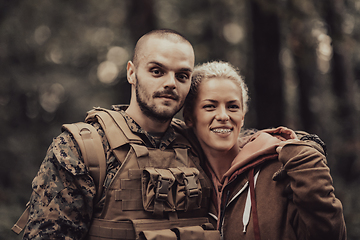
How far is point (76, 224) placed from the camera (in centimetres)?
265

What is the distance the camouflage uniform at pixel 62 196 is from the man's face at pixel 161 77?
0.69 m

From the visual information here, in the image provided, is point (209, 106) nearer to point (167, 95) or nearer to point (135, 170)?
point (167, 95)

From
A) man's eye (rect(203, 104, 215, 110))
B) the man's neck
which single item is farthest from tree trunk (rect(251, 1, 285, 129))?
the man's neck

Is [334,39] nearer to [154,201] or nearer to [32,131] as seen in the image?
[154,201]

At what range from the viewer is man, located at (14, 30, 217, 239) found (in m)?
2.59

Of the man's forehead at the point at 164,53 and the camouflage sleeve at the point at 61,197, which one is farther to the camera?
the man's forehead at the point at 164,53

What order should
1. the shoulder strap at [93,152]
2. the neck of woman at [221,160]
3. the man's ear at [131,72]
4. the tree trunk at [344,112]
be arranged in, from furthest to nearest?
the tree trunk at [344,112] → the neck of woman at [221,160] → the man's ear at [131,72] → the shoulder strap at [93,152]

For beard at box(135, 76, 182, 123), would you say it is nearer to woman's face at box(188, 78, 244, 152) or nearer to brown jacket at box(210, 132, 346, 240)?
woman's face at box(188, 78, 244, 152)

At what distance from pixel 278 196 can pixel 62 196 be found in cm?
168

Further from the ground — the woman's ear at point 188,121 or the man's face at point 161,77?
the man's face at point 161,77

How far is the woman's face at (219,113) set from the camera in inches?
125

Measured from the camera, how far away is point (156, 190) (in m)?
2.75

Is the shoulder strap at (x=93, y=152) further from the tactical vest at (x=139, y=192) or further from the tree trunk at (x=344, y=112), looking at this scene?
the tree trunk at (x=344, y=112)

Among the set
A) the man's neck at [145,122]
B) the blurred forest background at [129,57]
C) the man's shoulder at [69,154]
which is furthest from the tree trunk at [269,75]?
the man's shoulder at [69,154]
